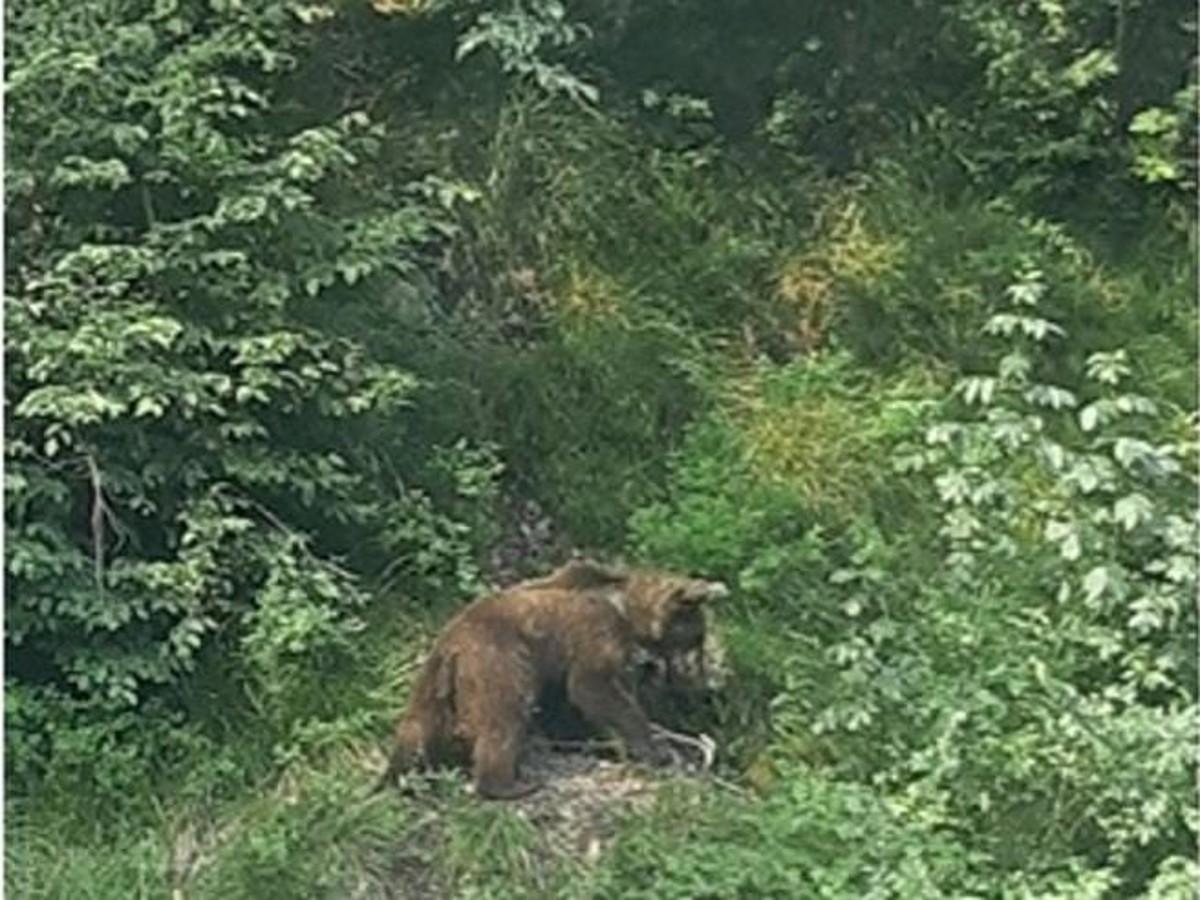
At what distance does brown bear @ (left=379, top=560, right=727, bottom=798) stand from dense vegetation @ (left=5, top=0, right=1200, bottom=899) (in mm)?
107

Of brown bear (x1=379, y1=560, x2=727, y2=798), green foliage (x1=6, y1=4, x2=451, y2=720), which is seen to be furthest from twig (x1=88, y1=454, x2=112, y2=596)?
brown bear (x1=379, y1=560, x2=727, y2=798)

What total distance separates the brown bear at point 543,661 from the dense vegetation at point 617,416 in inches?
4.2

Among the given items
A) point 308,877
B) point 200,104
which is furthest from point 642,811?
point 200,104

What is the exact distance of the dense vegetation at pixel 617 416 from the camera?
12.0ft

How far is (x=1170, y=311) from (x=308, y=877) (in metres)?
2.08

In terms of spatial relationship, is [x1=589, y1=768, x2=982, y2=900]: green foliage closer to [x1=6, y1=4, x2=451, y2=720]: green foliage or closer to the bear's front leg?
the bear's front leg

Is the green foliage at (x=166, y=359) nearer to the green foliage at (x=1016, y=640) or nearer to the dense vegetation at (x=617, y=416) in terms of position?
the dense vegetation at (x=617, y=416)

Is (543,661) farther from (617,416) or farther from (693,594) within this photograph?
(617,416)

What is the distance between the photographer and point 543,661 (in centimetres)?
388

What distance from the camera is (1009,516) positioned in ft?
12.7

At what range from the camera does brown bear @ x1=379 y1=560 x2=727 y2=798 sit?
12.6 feet

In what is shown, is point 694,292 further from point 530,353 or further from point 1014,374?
point 1014,374

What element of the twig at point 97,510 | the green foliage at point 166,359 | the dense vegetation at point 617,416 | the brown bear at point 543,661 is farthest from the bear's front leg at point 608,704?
the twig at point 97,510

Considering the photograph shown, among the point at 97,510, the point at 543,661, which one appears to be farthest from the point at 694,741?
the point at 97,510
